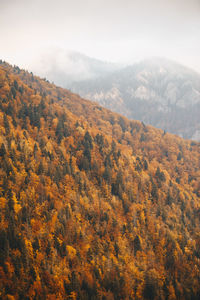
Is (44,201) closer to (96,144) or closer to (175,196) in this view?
(96,144)

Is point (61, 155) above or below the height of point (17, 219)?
above

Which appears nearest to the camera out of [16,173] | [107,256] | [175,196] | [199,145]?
[107,256]

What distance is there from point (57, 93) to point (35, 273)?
178 meters

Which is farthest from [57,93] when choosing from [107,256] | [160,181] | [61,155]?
[107,256]

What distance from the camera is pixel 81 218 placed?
63219 millimetres

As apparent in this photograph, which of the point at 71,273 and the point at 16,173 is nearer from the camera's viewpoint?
the point at 71,273

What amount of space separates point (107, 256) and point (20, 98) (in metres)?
93.2

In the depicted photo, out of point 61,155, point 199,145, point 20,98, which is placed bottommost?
point 61,155

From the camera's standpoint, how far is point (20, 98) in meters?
108

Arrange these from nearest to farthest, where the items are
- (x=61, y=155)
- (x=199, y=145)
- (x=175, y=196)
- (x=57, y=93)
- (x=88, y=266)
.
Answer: (x=88, y=266) < (x=61, y=155) < (x=175, y=196) < (x=199, y=145) < (x=57, y=93)

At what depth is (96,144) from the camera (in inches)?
4021

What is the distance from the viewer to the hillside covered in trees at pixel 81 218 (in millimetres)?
43750

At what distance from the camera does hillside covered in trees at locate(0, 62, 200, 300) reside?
144 feet

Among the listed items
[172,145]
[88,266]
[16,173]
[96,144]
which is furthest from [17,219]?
[172,145]
